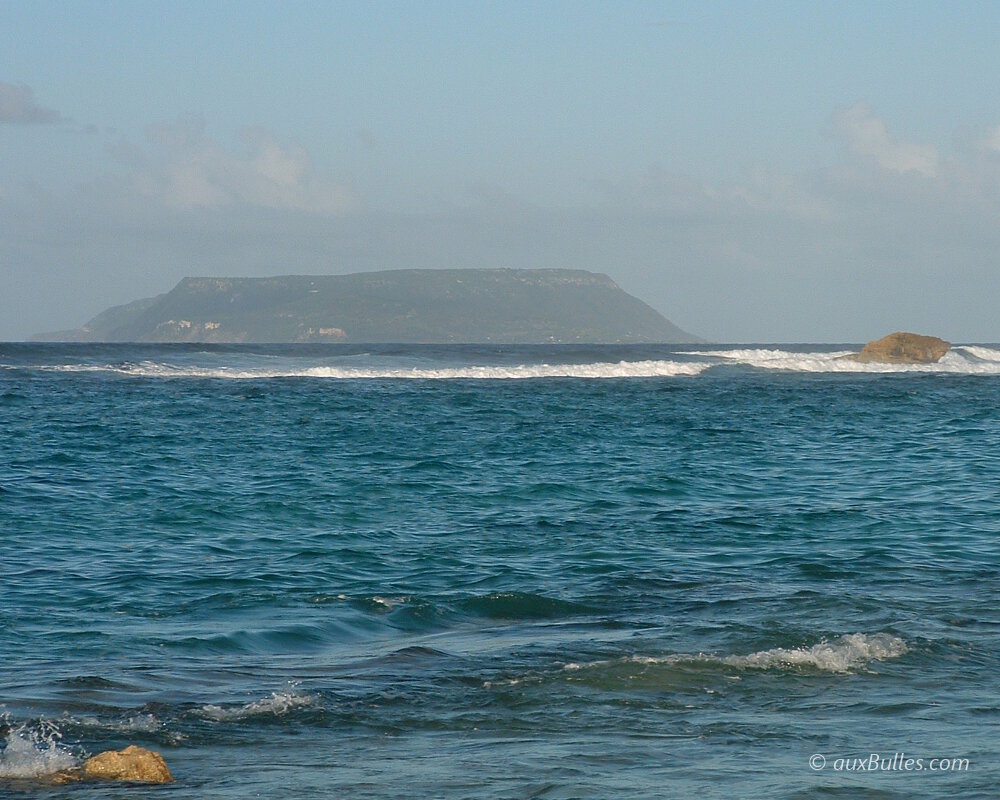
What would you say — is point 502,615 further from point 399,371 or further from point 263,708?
point 399,371

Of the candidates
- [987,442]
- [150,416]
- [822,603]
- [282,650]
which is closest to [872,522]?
[822,603]

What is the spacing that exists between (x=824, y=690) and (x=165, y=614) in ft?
20.7

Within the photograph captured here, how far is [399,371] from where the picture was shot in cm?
6569

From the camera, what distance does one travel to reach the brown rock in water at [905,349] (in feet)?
253

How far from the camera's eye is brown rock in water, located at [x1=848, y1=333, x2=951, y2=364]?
77250 millimetres

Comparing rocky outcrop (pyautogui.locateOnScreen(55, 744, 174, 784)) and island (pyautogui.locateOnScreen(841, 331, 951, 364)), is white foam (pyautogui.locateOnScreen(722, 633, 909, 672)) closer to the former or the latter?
rocky outcrop (pyautogui.locateOnScreen(55, 744, 174, 784))

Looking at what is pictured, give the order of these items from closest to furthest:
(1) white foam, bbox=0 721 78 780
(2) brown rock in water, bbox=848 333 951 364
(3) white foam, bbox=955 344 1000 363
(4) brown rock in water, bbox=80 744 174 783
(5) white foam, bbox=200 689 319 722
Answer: (4) brown rock in water, bbox=80 744 174 783, (1) white foam, bbox=0 721 78 780, (5) white foam, bbox=200 689 319 722, (2) brown rock in water, bbox=848 333 951 364, (3) white foam, bbox=955 344 1000 363

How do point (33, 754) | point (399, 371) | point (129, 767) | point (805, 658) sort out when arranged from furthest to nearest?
point (399, 371), point (805, 658), point (33, 754), point (129, 767)

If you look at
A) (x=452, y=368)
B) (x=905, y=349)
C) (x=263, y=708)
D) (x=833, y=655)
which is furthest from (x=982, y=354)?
(x=263, y=708)

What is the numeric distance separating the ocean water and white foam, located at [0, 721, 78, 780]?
0.04m

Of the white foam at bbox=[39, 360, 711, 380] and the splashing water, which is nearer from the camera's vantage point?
the splashing water

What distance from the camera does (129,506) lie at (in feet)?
58.6

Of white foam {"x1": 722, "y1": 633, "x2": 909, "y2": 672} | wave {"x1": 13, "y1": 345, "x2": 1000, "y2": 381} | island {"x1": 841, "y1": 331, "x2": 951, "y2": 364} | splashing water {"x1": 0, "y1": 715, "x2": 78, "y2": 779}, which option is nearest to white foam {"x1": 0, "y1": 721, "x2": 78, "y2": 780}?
splashing water {"x1": 0, "y1": 715, "x2": 78, "y2": 779}

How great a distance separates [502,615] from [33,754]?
205 inches
